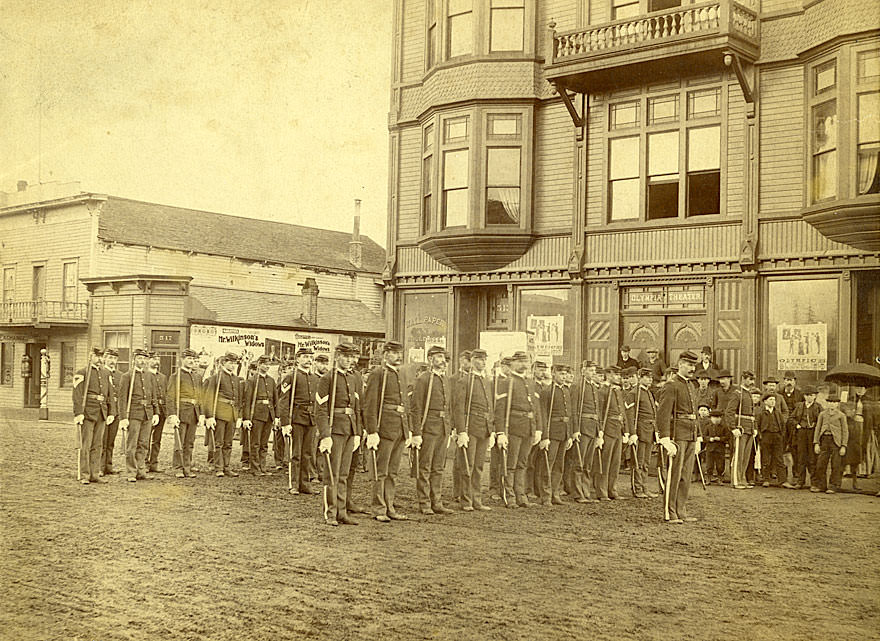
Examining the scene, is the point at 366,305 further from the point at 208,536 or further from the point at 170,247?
the point at 208,536

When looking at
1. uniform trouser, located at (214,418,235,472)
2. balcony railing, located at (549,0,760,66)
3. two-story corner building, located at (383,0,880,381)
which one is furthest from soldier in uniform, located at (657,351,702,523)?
uniform trouser, located at (214,418,235,472)

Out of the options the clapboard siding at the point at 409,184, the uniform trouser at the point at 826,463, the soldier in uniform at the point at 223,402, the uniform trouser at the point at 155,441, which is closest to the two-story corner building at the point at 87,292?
the soldier in uniform at the point at 223,402

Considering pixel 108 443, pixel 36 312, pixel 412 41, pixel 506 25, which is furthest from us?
pixel 412 41

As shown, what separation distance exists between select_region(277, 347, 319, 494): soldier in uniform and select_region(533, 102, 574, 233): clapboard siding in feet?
16.1

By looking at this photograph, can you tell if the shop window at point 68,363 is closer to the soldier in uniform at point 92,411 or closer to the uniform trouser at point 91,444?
the soldier in uniform at point 92,411

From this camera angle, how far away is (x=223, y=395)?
41.3ft

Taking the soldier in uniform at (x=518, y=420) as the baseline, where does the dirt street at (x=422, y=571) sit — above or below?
below

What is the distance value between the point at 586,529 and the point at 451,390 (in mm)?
2358

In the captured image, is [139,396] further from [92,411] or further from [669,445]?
[669,445]

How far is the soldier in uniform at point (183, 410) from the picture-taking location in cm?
1191

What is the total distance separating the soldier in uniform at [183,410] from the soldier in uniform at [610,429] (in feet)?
18.5

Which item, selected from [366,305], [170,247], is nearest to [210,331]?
[170,247]

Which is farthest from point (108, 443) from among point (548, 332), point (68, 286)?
point (548, 332)

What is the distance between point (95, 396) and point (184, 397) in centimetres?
148
